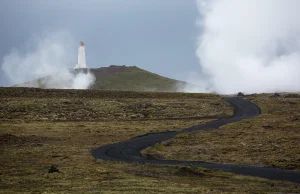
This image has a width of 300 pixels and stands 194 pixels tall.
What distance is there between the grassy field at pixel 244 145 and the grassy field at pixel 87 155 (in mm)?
7163

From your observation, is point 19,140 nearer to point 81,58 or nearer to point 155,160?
point 155,160

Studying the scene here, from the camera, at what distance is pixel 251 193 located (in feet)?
77.0

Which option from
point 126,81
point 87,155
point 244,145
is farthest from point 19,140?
point 126,81

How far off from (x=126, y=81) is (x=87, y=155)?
439 ft

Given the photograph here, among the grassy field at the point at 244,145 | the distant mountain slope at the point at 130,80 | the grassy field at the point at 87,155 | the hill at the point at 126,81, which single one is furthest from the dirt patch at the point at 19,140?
the distant mountain slope at the point at 130,80

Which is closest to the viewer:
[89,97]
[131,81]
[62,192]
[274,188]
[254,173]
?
[62,192]

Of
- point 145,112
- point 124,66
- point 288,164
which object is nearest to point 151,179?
point 288,164

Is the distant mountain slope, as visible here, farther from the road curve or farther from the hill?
the road curve

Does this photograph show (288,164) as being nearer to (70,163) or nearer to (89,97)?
(70,163)

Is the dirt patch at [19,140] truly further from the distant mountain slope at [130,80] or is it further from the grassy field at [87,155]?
the distant mountain slope at [130,80]

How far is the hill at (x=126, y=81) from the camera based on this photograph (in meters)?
161

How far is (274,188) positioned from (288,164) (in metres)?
10.1

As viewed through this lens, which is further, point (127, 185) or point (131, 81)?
point (131, 81)

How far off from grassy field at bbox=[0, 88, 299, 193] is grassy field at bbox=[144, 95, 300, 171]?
7163mm
